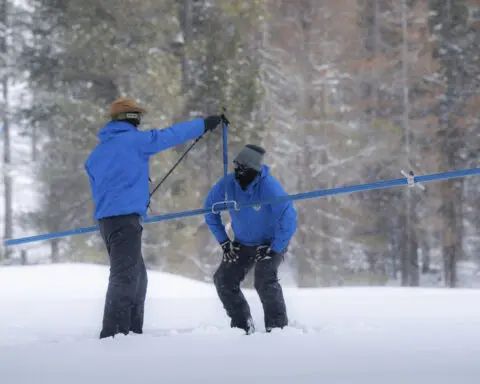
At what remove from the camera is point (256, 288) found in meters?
5.87

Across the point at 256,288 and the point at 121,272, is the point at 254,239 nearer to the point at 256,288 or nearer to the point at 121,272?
the point at 256,288

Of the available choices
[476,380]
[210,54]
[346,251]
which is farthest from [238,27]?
[476,380]

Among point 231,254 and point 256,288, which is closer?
point 256,288

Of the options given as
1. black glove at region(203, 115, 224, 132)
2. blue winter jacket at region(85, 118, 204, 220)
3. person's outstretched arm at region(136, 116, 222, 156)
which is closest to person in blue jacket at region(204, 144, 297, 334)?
black glove at region(203, 115, 224, 132)

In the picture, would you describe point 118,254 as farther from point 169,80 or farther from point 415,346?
point 169,80

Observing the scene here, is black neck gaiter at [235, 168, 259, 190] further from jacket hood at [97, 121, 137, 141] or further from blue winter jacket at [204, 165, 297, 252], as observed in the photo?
jacket hood at [97, 121, 137, 141]

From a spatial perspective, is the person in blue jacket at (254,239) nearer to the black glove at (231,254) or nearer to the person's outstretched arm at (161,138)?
the black glove at (231,254)

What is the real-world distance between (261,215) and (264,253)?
11.5 inches

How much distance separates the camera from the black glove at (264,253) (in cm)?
581

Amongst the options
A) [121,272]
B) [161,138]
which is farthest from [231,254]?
[161,138]

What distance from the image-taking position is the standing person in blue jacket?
5297 mm

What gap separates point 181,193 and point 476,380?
17.1 meters

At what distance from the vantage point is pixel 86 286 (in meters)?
11.1

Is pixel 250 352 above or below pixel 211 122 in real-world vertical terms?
below
